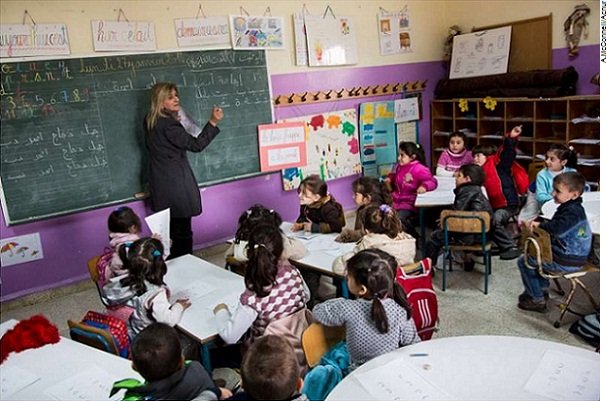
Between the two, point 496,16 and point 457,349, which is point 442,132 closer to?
point 496,16

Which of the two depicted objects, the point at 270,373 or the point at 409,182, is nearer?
the point at 270,373

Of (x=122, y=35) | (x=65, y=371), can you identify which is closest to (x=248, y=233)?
(x=65, y=371)

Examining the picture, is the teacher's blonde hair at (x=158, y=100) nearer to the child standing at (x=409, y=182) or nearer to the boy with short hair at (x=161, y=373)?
the child standing at (x=409, y=182)

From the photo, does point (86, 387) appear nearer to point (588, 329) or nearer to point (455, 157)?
point (588, 329)

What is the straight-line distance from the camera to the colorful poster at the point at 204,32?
4.55 m

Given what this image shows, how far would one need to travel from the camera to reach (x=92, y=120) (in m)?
4.21

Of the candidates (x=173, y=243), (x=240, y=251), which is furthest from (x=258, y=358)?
(x=173, y=243)

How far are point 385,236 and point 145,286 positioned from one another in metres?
1.30

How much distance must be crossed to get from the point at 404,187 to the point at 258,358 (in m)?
3.23

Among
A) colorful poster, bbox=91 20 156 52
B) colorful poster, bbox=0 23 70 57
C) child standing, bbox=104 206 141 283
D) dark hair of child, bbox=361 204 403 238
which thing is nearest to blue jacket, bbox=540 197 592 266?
dark hair of child, bbox=361 204 403 238

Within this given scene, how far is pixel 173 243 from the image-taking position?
4367mm

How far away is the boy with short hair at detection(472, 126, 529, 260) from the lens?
4.42 metres

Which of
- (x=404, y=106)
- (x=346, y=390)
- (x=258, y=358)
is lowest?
(x=346, y=390)

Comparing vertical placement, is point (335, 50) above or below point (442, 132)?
above
